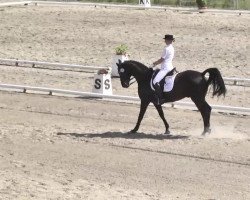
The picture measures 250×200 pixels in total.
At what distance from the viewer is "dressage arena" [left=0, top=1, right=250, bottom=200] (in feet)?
34.1

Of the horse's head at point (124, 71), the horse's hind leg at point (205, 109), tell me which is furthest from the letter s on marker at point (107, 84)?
the horse's hind leg at point (205, 109)

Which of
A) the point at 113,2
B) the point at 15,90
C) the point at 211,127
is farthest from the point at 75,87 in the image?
the point at 113,2

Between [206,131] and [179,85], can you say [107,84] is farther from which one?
[206,131]

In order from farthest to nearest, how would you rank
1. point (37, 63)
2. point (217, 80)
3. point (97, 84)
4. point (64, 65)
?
point (37, 63) < point (64, 65) < point (97, 84) < point (217, 80)

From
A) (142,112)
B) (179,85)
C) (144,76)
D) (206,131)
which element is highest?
(144,76)

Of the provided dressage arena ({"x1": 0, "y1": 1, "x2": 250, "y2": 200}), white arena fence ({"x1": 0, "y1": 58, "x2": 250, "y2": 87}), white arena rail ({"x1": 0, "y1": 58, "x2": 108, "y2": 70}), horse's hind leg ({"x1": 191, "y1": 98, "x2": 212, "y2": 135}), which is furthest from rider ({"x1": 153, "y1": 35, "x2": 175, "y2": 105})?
white arena rail ({"x1": 0, "y1": 58, "x2": 108, "y2": 70})

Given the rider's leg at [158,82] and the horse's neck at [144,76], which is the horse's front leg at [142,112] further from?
the horse's neck at [144,76]

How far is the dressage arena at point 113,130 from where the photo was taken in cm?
1040

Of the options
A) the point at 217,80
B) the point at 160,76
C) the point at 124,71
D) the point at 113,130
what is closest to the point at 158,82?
the point at 160,76

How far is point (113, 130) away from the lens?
1417cm

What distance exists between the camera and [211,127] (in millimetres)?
14305

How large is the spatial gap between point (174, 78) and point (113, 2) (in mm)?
23511

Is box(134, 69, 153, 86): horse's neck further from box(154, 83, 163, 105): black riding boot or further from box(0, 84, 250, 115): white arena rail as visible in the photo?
box(0, 84, 250, 115): white arena rail

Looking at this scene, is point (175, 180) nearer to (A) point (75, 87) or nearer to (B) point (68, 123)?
(B) point (68, 123)
